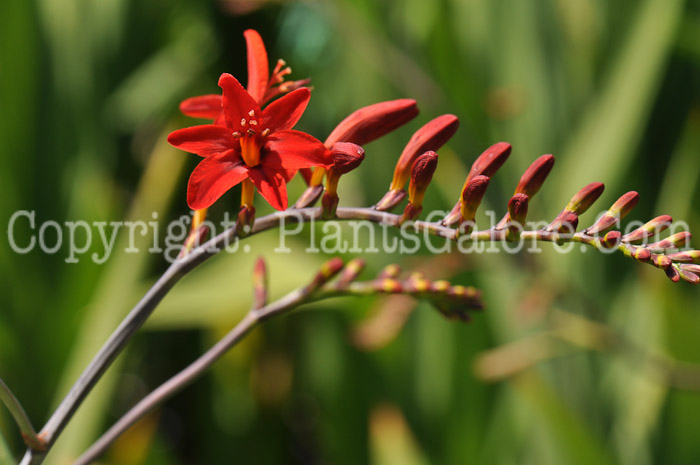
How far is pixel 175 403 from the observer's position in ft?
6.58

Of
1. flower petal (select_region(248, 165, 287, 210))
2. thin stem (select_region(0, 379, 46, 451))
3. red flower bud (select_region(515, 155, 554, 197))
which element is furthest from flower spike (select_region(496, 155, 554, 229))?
thin stem (select_region(0, 379, 46, 451))

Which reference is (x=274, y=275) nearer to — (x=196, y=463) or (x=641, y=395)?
(x=196, y=463)

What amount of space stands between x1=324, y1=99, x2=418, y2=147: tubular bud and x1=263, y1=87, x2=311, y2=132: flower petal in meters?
0.07

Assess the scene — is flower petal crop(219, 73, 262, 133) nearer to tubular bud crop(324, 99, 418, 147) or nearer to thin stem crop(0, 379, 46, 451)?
tubular bud crop(324, 99, 418, 147)

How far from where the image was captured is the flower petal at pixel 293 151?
55 centimetres

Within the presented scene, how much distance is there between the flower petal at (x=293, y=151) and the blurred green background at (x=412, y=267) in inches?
24.4

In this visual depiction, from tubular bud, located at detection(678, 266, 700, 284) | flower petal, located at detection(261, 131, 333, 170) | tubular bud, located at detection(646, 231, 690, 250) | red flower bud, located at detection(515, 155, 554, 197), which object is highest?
red flower bud, located at detection(515, 155, 554, 197)

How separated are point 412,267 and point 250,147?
0.90m

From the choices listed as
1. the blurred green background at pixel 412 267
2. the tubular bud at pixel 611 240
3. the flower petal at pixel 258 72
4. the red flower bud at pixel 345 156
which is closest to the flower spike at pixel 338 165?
the red flower bud at pixel 345 156

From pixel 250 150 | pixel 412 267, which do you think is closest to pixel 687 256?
pixel 250 150

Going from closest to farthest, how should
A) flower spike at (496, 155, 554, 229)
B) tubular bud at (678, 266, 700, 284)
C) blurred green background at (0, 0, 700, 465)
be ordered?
tubular bud at (678, 266, 700, 284)
flower spike at (496, 155, 554, 229)
blurred green background at (0, 0, 700, 465)

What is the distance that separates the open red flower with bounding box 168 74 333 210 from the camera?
55 centimetres

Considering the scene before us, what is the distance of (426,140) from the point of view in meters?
0.66

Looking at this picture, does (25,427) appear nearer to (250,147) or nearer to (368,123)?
(250,147)
